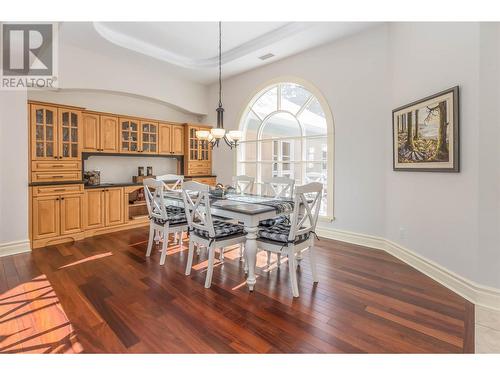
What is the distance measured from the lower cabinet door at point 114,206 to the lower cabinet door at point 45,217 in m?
0.72

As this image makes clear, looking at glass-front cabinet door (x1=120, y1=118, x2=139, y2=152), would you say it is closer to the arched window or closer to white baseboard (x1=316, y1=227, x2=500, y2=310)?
the arched window

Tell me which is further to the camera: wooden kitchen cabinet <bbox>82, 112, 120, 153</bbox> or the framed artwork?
wooden kitchen cabinet <bbox>82, 112, 120, 153</bbox>

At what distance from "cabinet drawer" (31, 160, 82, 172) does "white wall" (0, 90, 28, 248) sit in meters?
0.13

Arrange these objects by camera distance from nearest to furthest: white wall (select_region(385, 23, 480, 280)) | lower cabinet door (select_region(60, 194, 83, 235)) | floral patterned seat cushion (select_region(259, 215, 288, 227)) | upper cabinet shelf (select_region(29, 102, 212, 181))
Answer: white wall (select_region(385, 23, 480, 280)) → floral patterned seat cushion (select_region(259, 215, 288, 227)) → upper cabinet shelf (select_region(29, 102, 212, 181)) → lower cabinet door (select_region(60, 194, 83, 235))

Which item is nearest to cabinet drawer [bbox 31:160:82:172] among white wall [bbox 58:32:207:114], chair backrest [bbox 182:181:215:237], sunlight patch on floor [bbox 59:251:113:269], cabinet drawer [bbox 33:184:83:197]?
cabinet drawer [bbox 33:184:83:197]

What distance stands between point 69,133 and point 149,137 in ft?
4.60

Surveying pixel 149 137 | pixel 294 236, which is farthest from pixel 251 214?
pixel 149 137

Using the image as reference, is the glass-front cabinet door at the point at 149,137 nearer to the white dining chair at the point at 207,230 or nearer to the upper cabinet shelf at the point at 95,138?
the upper cabinet shelf at the point at 95,138

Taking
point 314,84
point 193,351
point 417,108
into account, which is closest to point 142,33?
point 314,84

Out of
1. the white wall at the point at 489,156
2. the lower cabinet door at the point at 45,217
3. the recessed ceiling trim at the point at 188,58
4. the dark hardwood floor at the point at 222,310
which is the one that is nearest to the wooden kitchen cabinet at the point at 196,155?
the recessed ceiling trim at the point at 188,58

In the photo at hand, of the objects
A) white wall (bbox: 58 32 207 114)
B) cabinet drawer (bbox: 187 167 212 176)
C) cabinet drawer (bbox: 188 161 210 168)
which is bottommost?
cabinet drawer (bbox: 187 167 212 176)

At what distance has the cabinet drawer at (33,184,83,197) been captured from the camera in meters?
3.70

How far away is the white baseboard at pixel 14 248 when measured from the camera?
3418 mm

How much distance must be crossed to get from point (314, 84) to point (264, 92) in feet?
3.86
